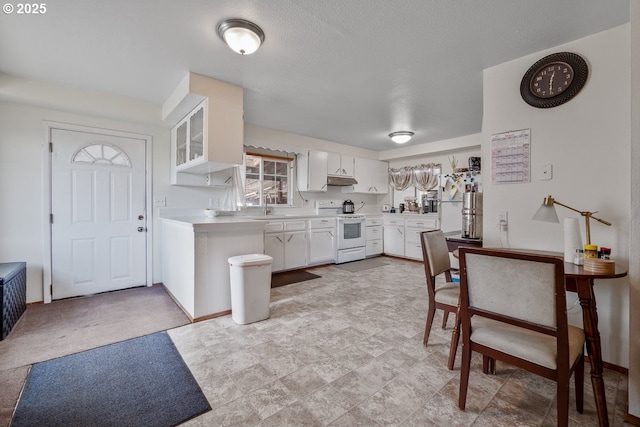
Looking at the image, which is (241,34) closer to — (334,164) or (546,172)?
(546,172)

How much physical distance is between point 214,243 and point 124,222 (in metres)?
1.76

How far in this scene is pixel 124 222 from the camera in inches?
141

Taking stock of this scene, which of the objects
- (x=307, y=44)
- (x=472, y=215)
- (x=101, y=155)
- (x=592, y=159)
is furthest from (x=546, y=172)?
(x=101, y=155)

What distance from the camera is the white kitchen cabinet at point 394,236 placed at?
569 cm

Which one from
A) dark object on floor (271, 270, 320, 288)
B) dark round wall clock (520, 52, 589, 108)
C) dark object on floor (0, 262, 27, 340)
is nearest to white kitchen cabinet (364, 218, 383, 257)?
dark object on floor (271, 270, 320, 288)

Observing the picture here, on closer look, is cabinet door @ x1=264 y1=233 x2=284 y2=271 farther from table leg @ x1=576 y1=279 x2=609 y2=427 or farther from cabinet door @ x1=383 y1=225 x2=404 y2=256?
table leg @ x1=576 y1=279 x2=609 y2=427

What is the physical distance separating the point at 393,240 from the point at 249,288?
13.0 feet

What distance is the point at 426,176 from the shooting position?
580 centimetres

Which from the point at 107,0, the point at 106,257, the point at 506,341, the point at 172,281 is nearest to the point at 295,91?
the point at 107,0

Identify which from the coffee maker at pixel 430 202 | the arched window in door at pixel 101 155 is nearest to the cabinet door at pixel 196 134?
the arched window in door at pixel 101 155

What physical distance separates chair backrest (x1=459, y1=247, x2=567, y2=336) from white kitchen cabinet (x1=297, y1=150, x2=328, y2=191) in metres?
3.87

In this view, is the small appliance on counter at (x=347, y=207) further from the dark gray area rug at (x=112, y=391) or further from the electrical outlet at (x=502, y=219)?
the dark gray area rug at (x=112, y=391)

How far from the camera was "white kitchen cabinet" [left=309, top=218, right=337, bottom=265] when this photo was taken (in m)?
4.90

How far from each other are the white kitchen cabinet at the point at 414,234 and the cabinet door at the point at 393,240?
0.12 metres
